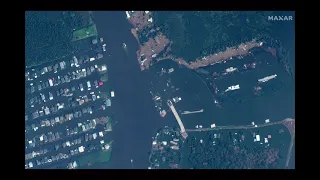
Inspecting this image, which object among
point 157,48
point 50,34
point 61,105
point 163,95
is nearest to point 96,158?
point 61,105

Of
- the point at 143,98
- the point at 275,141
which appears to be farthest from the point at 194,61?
→ the point at 275,141

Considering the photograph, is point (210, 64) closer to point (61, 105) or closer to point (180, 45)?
point (180, 45)

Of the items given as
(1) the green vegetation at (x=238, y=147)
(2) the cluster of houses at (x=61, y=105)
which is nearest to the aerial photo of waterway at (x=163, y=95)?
(1) the green vegetation at (x=238, y=147)

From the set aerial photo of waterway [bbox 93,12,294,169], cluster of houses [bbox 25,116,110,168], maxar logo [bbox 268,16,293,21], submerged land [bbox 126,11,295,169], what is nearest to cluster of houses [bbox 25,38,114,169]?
cluster of houses [bbox 25,116,110,168]

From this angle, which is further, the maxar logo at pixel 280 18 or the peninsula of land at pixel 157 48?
the peninsula of land at pixel 157 48

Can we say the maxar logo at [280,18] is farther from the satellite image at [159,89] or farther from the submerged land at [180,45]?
the submerged land at [180,45]

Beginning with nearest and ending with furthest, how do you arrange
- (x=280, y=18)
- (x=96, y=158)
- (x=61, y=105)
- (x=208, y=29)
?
(x=96, y=158)
(x=280, y=18)
(x=61, y=105)
(x=208, y=29)

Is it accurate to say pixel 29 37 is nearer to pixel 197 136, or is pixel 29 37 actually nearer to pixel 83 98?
pixel 83 98
